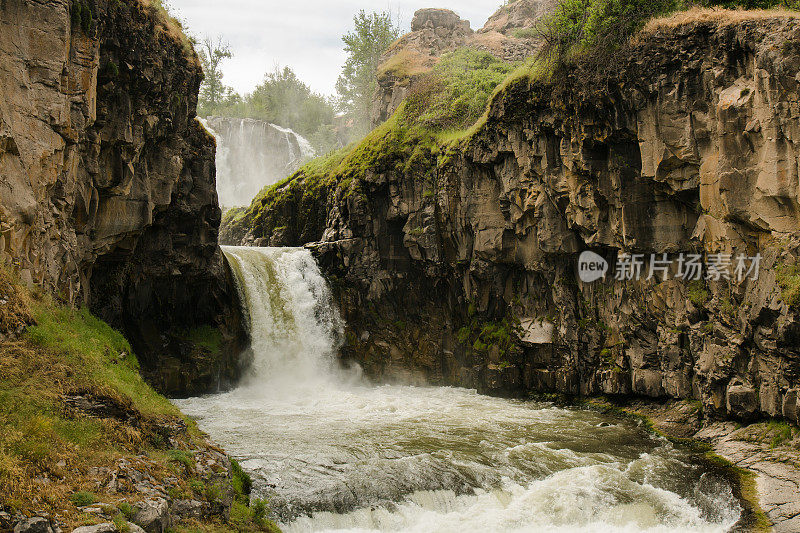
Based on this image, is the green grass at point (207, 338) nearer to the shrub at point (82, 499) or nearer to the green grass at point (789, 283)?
the shrub at point (82, 499)

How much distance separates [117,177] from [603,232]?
17.0 meters

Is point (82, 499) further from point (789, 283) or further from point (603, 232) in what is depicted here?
point (603, 232)

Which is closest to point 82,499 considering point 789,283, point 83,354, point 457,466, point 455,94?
point 83,354

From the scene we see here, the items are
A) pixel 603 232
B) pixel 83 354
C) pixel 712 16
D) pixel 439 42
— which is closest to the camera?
pixel 83 354

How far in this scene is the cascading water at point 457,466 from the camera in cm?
1211

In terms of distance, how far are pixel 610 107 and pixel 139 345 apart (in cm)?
2159

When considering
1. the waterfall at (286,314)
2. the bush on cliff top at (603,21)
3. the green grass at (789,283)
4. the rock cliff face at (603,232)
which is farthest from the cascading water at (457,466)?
the bush on cliff top at (603,21)

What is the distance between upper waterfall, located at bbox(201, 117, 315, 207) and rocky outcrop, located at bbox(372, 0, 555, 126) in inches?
844

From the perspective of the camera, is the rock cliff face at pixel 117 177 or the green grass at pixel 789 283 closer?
the rock cliff face at pixel 117 177

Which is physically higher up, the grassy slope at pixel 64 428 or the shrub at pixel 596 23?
the shrub at pixel 596 23

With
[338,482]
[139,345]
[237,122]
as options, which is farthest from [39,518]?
[237,122]

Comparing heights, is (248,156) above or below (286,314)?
above

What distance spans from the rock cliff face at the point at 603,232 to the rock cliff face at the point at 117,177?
7352 millimetres

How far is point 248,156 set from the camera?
64.8 meters
